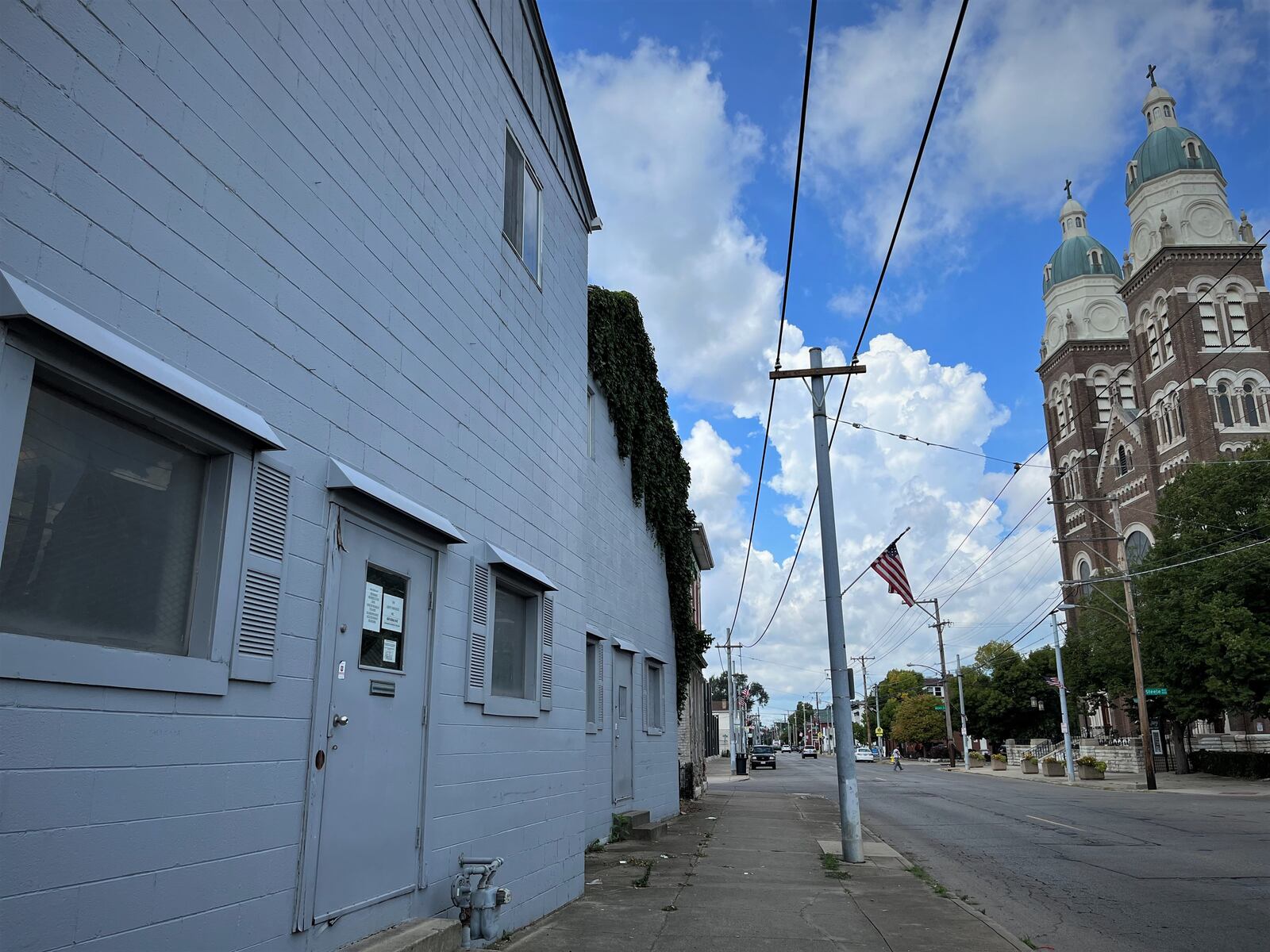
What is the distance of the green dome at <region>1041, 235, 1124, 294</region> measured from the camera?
76.5 metres


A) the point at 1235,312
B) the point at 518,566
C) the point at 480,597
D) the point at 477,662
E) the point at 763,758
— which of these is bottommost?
the point at 763,758

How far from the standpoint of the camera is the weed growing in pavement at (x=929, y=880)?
384 inches

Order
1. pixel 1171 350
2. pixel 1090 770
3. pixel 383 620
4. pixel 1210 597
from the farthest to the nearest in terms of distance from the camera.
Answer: pixel 1171 350 → pixel 1090 770 → pixel 1210 597 → pixel 383 620

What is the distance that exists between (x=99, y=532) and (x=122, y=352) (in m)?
0.71

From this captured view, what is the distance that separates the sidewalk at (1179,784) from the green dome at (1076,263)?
157 ft

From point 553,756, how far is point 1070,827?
1320 centimetres

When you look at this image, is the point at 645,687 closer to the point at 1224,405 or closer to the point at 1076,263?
the point at 1224,405

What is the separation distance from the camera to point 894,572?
1812 cm

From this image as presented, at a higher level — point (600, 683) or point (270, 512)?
point (270, 512)

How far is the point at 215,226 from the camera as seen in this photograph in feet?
13.8

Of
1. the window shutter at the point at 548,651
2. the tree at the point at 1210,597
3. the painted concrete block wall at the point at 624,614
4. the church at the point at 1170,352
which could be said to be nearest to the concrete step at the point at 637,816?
the painted concrete block wall at the point at 624,614

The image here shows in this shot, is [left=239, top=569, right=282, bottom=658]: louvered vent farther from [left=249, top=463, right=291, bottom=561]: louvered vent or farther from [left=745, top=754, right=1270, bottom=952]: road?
[left=745, top=754, right=1270, bottom=952]: road

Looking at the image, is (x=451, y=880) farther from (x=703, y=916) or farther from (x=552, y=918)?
(x=703, y=916)

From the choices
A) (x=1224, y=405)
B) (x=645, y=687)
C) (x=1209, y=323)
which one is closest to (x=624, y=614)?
(x=645, y=687)
